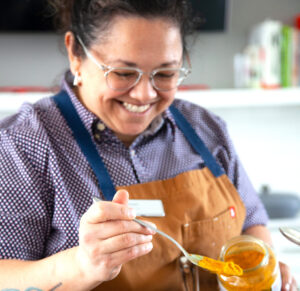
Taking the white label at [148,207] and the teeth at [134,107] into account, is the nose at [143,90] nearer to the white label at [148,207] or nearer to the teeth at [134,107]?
the teeth at [134,107]

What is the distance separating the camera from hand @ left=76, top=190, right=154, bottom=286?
814 millimetres

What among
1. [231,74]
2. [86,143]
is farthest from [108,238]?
[231,74]

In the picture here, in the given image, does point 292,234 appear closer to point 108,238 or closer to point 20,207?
point 108,238

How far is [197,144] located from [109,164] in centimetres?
33

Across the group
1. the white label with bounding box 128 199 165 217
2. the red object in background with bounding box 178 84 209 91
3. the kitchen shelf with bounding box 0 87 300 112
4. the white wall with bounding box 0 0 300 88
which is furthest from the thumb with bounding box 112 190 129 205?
the white wall with bounding box 0 0 300 88

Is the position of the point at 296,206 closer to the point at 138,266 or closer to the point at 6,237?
the point at 138,266

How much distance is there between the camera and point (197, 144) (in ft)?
4.50

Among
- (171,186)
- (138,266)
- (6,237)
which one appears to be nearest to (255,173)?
(171,186)

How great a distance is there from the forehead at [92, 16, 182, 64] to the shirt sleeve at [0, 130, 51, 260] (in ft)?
1.12

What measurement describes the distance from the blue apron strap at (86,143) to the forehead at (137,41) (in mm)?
214

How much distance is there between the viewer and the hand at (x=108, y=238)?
0.81 metres

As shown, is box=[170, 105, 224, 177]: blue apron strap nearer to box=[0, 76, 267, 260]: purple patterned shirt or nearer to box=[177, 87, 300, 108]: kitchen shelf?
box=[0, 76, 267, 260]: purple patterned shirt

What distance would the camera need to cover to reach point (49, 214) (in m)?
1.08

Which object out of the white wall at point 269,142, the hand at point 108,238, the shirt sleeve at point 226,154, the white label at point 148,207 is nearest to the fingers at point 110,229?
the hand at point 108,238
